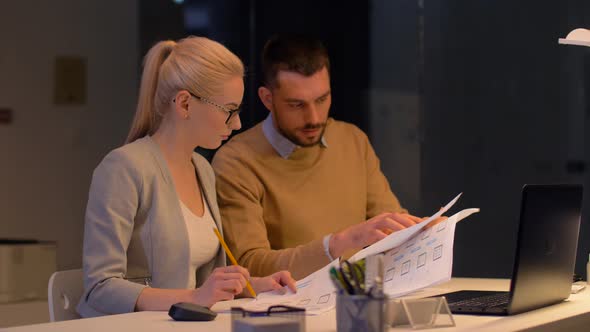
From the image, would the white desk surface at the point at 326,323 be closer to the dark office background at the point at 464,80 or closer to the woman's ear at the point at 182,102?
the woman's ear at the point at 182,102

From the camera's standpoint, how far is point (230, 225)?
2646 millimetres

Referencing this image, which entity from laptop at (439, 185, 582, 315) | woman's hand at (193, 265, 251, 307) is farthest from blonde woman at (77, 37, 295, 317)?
laptop at (439, 185, 582, 315)

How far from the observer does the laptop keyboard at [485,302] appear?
6.50 ft

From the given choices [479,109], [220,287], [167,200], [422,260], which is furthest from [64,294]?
[479,109]

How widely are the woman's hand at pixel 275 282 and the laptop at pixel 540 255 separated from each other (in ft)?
1.19

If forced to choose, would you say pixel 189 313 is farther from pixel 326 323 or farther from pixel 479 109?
pixel 479 109

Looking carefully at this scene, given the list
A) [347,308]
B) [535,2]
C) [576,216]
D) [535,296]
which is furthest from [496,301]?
[535,2]

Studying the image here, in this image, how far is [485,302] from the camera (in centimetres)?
203

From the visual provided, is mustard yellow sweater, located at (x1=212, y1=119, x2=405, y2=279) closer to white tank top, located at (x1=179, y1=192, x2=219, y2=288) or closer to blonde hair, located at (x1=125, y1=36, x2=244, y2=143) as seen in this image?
white tank top, located at (x1=179, y1=192, x2=219, y2=288)

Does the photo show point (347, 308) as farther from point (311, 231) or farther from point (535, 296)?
point (311, 231)

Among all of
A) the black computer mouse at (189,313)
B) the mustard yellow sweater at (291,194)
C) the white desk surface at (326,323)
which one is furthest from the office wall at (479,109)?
the black computer mouse at (189,313)

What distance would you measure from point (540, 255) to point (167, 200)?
2.96 ft

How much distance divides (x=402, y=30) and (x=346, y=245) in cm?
210

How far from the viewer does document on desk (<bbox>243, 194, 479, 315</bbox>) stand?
74.7 inches
